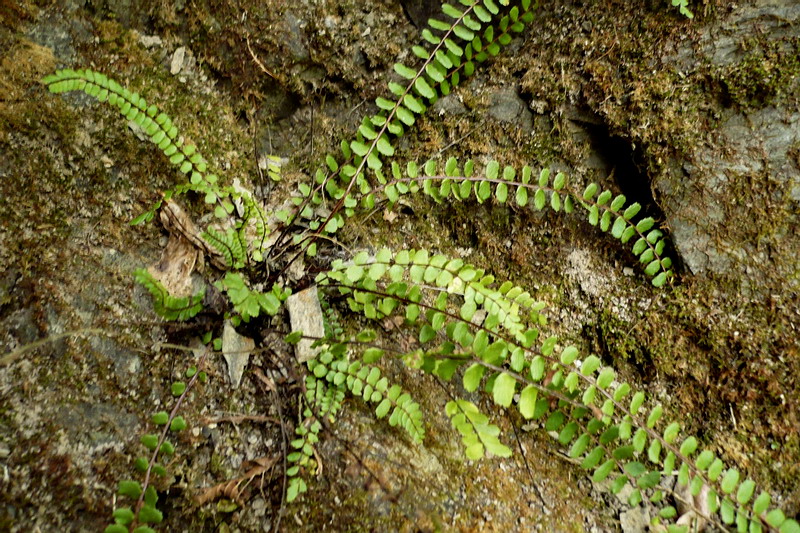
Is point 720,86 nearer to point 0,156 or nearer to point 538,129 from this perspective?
point 538,129

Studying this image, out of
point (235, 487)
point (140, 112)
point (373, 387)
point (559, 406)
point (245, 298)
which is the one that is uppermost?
point (559, 406)

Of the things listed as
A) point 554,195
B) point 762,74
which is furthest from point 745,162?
point 554,195

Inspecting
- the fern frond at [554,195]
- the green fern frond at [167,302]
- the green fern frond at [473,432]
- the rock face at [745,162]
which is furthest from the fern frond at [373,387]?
the rock face at [745,162]

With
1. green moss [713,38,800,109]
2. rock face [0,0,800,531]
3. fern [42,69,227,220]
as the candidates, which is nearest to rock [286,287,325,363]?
rock face [0,0,800,531]

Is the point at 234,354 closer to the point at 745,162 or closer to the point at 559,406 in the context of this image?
the point at 559,406

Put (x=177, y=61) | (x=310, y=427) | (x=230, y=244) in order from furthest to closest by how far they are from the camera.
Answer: (x=177, y=61) < (x=230, y=244) < (x=310, y=427)

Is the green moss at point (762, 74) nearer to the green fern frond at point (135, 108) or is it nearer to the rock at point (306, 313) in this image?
the rock at point (306, 313)

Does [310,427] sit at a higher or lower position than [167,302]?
lower

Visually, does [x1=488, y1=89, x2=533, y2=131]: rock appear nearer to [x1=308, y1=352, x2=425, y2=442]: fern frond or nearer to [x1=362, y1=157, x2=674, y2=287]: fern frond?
[x1=362, y1=157, x2=674, y2=287]: fern frond
